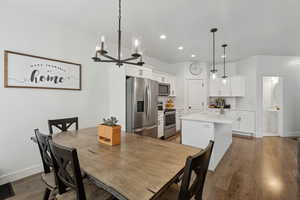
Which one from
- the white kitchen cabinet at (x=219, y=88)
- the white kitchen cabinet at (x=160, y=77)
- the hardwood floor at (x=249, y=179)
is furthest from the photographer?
the white kitchen cabinet at (x=219, y=88)

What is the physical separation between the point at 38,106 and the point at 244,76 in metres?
6.15

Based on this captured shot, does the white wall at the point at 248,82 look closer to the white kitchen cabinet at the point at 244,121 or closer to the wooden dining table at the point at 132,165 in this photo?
the white kitchen cabinet at the point at 244,121

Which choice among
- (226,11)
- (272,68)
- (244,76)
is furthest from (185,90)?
(226,11)

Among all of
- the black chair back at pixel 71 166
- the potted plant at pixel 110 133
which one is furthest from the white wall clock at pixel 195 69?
the black chair back at pixel 71 166

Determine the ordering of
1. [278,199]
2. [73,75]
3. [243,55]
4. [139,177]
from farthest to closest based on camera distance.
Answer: [243,55] → [73,75] → [278,199] → [139,177]

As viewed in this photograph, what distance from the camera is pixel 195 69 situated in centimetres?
561

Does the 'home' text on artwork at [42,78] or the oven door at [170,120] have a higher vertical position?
the 'home' text on artwork at [42,78]

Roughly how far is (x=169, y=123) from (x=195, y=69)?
254 centimetres

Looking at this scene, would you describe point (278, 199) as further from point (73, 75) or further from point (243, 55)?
point (243, 55)

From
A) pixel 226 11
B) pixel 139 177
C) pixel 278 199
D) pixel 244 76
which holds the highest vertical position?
pixel 226 11

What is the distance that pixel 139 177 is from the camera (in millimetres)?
896

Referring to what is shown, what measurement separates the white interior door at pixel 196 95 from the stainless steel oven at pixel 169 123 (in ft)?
3.54

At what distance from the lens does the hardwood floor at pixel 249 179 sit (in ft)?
6.24

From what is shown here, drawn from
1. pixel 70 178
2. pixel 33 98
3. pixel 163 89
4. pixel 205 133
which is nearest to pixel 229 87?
pixel 163 89
